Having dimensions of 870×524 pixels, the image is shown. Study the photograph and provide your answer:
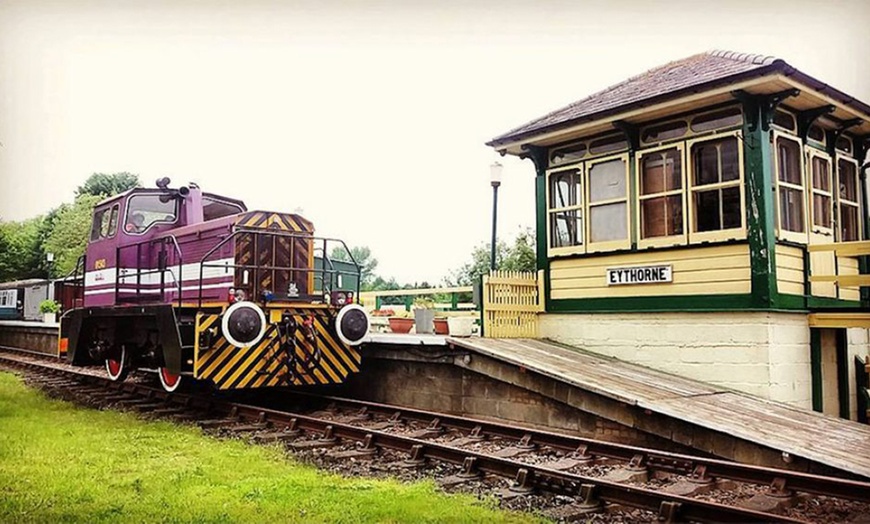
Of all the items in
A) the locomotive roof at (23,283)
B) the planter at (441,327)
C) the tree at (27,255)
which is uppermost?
the tree at (27,255)

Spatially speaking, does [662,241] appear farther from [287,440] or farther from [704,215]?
[287,440]

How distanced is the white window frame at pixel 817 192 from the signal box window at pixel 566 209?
2985 mm

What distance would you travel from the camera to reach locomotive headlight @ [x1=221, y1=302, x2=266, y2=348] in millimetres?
8250

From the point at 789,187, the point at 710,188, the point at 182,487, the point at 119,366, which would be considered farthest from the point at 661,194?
the point at 119,366

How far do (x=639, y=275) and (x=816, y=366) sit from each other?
239 centimetres

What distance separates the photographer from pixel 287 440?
7621mm

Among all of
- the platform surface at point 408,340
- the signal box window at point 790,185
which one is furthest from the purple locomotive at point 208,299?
the signal box window at point 790,185

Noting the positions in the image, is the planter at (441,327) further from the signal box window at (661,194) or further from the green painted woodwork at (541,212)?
the signal box window at (661,194)

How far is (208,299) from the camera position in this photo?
9.55 metres

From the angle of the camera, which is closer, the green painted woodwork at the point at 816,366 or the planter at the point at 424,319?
the green painted woodwork at the point at 816,366

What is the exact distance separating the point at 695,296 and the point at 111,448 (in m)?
6.89

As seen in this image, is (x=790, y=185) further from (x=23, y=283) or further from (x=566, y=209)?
(x=23, y=283)

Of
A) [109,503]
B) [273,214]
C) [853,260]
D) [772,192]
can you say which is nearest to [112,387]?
[273,214]

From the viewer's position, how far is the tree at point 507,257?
18453mm
